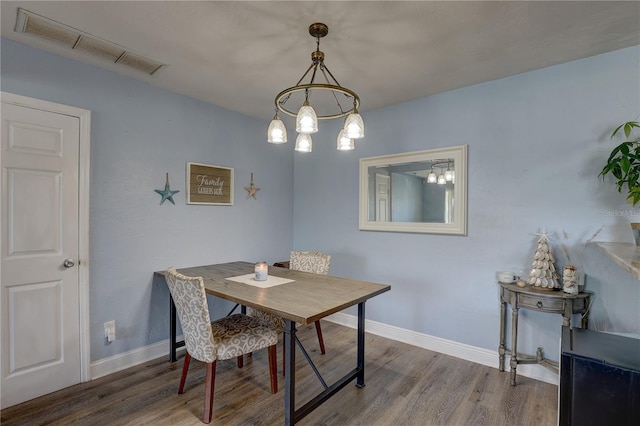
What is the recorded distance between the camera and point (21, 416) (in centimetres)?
199

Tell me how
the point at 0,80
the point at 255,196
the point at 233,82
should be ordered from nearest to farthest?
the point at 0,80 → the point at 233,82 → the point at 255,196

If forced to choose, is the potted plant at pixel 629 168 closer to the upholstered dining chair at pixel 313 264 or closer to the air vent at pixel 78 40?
the upholstered dining chair at pixel 313 264

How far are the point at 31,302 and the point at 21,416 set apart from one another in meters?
0.70

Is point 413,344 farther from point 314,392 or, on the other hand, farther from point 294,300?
point 294,300

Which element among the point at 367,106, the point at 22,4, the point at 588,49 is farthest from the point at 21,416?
the point at 588,49

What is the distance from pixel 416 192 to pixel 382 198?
1.27ft

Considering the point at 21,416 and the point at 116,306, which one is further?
the point at 116,306

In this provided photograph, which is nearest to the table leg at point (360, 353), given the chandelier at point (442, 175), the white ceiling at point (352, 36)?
the chandelier at point (442, 175)

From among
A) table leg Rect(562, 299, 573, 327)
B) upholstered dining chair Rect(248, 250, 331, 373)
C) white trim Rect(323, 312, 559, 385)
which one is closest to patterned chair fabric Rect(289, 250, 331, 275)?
upholstered dining chair Rect(248, 250, 331, 373)


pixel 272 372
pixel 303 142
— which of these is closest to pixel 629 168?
pixel 303 142

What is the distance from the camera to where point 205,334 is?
76.1 inches

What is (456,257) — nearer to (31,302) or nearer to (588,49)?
(588,49)

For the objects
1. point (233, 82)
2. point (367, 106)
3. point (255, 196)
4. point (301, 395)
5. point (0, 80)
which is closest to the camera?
point (0, 80)

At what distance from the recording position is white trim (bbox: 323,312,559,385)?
247 centimetres
